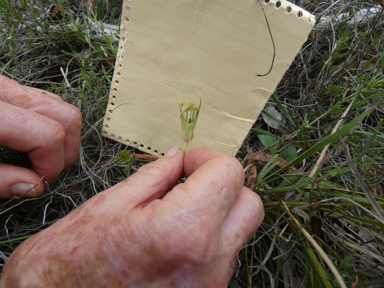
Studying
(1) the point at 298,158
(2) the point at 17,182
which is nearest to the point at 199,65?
(1) the point at 298,158

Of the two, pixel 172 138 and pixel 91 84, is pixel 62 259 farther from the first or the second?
pixel 91 84

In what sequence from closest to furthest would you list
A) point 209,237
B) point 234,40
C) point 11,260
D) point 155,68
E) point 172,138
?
point 209,237 < point 11,260 < point 234,40 < point 155,68 < point 172,138

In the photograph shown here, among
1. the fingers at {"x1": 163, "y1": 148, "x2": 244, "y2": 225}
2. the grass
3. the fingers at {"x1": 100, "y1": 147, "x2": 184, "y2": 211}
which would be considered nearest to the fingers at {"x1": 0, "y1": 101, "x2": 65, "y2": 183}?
the grass

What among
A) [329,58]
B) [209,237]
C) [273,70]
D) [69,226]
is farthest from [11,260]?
[329,58]

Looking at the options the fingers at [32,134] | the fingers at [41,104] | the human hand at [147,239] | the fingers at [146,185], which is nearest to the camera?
the human hand at [147,239]

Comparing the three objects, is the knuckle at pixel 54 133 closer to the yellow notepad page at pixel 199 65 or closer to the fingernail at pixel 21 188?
the fingernail at pixel 21 188

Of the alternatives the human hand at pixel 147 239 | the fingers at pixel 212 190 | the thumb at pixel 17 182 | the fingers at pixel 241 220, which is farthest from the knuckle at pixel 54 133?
the fingers at pixel 241 220

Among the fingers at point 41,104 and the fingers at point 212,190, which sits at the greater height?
the fingers at point 212,190
